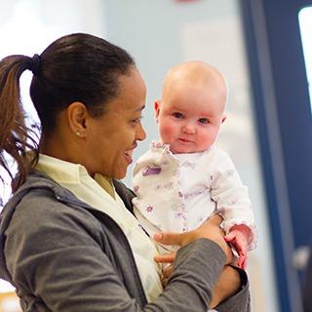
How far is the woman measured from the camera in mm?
1117

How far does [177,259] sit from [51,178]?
29 cm

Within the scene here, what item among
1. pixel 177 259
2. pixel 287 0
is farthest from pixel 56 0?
pixel 177 259

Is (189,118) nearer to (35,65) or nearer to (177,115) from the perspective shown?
(177,115)

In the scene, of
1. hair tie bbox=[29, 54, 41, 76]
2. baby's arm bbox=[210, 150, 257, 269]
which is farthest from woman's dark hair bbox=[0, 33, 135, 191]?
baby's arm bbox=[210, 150, 257, 269]

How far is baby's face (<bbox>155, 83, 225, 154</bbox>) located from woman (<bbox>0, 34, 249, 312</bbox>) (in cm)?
18

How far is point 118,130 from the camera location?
1294 mm

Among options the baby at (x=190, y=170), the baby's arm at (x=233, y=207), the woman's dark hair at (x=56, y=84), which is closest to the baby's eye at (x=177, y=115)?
the baby at (x=190, y=170)

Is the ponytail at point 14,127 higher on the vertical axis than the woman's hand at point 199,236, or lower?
higher

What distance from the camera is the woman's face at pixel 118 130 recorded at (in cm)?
129

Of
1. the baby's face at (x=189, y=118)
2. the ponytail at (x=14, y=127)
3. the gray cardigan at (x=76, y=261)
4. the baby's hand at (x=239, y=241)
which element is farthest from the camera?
the baby's face at (x=189, y=118)

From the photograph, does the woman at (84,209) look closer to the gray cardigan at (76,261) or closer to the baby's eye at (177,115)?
the gray cardigan at (76,261)

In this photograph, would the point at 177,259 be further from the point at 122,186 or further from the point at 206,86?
the point at 206,86

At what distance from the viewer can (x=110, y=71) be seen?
4.22 feet

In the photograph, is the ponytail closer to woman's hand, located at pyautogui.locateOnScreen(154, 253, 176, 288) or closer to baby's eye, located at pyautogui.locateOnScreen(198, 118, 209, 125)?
woman's hand, located at pyautogui.locateOnScreen(154, 253, 176, 288)
